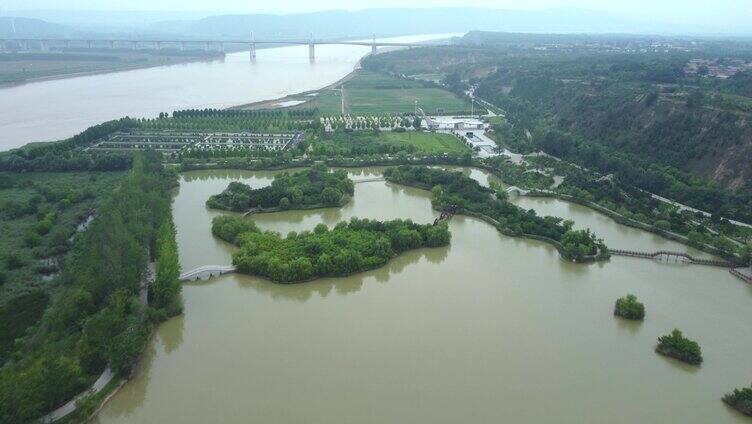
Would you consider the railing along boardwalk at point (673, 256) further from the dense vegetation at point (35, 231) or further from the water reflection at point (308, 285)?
the dense vegetation at point (35, 231)

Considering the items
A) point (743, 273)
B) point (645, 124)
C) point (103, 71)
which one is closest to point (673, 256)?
point (743, 273)

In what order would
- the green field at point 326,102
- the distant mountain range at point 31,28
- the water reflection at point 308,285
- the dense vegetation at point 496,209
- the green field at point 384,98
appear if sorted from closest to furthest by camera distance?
the water reflection at point 308,285
the dense vegetation at point 496,209
the green field at point 326,102
the green field at point 384,98
the distant mountain range at point 31,28

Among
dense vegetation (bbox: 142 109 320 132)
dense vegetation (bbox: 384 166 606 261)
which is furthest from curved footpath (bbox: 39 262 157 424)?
dense vegetation (bbox: 142 109 320 132)

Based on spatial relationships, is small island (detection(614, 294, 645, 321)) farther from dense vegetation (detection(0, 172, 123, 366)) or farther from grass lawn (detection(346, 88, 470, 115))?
grass lawn (detection(346, 88, 470, 115))

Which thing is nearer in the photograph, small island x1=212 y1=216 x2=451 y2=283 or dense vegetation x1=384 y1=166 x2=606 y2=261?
small island x1=212 y1=216 x2=451 y2=283

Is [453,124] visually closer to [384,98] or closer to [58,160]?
[384,98]

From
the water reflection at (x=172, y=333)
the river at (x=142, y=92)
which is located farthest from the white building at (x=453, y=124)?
the water reflection at (x=172, y=333)
